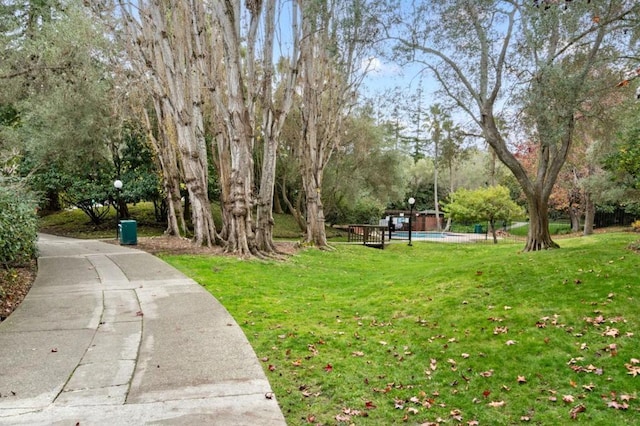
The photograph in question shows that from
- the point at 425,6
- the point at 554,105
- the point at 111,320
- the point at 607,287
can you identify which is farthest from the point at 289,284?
the point at 425,6

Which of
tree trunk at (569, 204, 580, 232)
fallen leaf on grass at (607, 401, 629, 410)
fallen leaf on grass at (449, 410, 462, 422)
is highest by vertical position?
tree trunk at (569, 204, 580, 232)

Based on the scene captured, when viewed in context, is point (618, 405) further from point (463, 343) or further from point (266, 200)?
point (266, 200)

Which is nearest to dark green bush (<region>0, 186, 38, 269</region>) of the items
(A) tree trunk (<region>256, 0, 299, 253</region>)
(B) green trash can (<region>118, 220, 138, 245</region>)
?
(B) green trash can (<region>118, 220, 138, 245</region>)

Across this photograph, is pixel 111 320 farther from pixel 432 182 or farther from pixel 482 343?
pixel 432 182

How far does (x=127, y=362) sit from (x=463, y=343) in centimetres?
360

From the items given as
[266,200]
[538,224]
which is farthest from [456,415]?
[266,200]

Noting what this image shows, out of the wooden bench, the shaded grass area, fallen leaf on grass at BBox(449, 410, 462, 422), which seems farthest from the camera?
the wooden bench

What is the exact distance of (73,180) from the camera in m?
19.5

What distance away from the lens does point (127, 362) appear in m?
4.11

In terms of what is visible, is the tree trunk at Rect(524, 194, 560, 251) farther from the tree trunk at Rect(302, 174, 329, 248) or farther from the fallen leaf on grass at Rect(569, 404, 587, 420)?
the fallen leaf on grass at Rect(569, 404, 587, 420)

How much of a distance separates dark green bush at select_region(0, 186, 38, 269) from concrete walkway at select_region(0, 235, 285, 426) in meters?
0.96

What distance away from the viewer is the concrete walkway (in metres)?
3.15

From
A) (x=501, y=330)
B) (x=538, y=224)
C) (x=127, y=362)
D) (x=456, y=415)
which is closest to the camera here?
(x=456, y=415)

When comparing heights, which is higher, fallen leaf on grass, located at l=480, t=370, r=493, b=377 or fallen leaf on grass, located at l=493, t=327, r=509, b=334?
fallen leaf on grass, located at l=493, t=327, r=509, b=334
